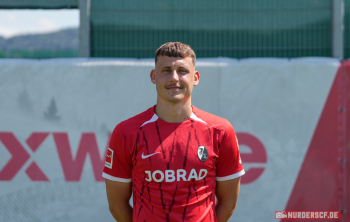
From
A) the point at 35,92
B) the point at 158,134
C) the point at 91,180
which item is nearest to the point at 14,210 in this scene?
the point at 91,180

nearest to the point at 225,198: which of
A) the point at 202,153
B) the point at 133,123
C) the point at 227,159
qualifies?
the point at 227,159

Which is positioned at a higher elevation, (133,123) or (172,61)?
(172,61)

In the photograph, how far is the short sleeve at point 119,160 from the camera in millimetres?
1995

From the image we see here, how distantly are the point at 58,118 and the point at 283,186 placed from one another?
120 inches

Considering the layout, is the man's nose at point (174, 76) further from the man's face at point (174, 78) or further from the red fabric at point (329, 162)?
the red fabric at point (329, 162)

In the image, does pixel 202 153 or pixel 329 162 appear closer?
pixel 202 153

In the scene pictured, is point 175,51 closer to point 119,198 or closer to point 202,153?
point 202,153

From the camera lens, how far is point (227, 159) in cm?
204

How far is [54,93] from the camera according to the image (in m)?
4.27

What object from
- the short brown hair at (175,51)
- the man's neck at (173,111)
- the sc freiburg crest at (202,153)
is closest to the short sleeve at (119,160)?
the man's neck at (173,111)

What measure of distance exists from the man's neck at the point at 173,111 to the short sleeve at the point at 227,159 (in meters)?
0.28

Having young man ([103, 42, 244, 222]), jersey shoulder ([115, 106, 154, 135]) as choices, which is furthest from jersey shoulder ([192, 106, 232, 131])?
jersey shoulder ([115, 106, 154, 135])

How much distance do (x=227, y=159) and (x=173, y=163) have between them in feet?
1.18

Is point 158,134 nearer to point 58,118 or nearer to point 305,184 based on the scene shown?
point 58,118
